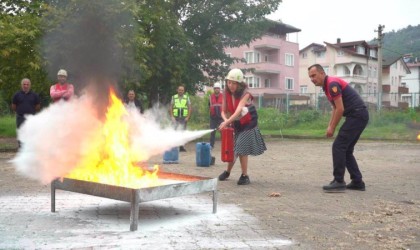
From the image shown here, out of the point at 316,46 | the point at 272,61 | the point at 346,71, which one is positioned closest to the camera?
the point at 272,61

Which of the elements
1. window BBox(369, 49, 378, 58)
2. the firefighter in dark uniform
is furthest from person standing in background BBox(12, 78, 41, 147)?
window BBox(369, 49, 378, 58)

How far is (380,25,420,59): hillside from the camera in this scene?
107m

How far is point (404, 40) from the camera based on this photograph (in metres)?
120

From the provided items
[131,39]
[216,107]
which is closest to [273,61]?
[216,107]

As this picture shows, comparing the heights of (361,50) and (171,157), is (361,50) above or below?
above

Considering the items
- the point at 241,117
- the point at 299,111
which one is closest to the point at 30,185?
the point at 241,117

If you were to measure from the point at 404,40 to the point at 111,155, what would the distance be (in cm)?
12573

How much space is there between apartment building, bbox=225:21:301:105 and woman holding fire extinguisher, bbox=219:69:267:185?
49053 millimetres

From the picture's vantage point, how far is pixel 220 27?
22.1 meters

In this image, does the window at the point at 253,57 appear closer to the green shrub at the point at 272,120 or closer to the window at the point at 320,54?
the window at the point at 320,54

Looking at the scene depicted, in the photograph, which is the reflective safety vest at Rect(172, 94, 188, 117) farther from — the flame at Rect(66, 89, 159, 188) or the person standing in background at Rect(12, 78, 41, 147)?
the flame at Rect(66, 89, 159, 188)

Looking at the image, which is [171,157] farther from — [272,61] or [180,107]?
[272,61]

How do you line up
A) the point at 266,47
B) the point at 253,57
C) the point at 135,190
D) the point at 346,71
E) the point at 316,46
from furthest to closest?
1. the point at 316,46
2. the point at 346,71
3. the point at 253,57
4. the point at 266,47
5. the point at 135,190

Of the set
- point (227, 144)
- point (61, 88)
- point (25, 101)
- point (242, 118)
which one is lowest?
point (227, 144)
